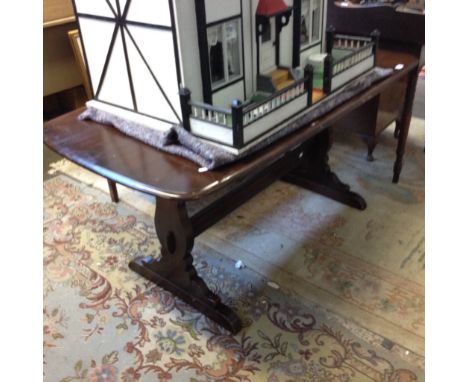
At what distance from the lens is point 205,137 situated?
1243 mm

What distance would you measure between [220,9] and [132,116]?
0.43 metres

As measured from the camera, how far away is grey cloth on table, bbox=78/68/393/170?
119cm

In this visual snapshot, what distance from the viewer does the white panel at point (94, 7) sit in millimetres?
1297

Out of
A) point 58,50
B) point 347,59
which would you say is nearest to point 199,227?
point 347,59

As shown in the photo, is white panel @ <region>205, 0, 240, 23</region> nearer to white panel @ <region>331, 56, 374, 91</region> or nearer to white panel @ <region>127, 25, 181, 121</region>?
white panel @ <region>127, 25, 181, 121</region>

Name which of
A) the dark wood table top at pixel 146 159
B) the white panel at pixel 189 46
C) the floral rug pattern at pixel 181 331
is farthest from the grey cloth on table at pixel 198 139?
the floral rug pattern at pixel 181 331

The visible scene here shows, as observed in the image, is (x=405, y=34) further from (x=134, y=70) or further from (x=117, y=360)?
(x=117, y=360)

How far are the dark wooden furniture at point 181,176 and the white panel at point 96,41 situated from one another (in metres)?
0.17

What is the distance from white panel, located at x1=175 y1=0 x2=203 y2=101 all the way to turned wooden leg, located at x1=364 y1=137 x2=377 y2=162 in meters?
1.27

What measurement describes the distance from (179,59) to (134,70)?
21 centimetres

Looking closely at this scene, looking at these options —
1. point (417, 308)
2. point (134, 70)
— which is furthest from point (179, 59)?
point (417, 308)

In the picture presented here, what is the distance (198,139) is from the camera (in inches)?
49.2

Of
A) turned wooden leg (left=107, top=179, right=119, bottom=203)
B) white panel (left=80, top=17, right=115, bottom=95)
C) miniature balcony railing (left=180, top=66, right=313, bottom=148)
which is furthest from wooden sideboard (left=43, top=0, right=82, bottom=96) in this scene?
miniature balcony railing (left=180, top=66, right=313, bottom=148)

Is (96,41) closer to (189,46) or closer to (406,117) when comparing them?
(189,46)
